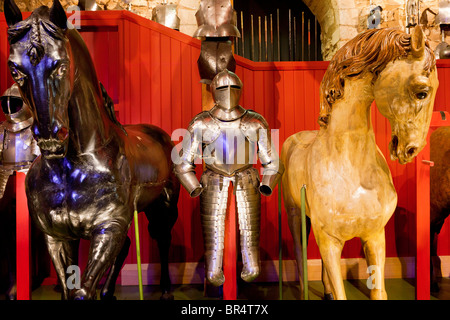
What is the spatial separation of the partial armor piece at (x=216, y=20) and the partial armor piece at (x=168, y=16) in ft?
7.09

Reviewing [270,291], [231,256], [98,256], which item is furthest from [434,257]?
[98,256]

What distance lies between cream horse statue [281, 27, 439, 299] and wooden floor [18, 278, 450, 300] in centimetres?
131

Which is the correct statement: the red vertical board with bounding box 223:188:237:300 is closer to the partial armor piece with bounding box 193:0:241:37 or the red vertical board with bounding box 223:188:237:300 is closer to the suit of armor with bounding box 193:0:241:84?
the suit of armor with bounding box 193:0:241:84

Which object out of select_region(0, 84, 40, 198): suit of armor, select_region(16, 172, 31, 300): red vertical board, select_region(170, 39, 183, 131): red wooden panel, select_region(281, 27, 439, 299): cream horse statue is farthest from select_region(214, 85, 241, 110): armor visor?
select_region(0, 84, 40, 198): suit of armor

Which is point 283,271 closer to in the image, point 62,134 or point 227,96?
point 227,96

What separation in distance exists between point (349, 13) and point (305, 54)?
1.25 m

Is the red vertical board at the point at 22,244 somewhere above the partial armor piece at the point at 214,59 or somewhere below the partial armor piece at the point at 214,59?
below

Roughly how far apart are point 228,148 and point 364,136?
2.83 ft

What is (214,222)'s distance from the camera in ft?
9.17

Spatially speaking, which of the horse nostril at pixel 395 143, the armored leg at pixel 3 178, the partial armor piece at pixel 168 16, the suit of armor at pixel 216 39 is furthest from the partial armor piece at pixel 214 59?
the partial armor piece at pixel 168 16

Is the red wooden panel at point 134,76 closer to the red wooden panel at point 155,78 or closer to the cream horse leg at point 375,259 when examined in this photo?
the red wooden panel at point 155,78

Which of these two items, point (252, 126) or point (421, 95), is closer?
point (421, 95)

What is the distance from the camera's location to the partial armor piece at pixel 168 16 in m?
5.64

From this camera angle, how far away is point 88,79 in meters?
2.25
